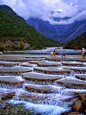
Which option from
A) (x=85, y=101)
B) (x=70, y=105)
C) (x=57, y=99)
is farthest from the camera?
(x=57, y=99)

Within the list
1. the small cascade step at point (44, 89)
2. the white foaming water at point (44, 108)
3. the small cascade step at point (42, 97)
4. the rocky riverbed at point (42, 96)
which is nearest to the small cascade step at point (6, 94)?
the rocky riverbed at point (42, 96)

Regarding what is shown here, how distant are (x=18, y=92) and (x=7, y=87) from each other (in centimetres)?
102

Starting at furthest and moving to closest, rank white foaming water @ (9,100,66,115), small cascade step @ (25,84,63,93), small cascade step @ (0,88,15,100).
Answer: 1. small cascade step @ (25,84,63,93)
2. small cascade step @ (0,88,15,100)
3. white foaming water @ (9,100,66,115)

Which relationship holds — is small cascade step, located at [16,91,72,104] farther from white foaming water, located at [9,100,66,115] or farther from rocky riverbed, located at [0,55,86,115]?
white foaming water, located at [9,100,66,115]

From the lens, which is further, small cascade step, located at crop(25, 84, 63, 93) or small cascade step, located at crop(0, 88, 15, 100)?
small cascade step, located at crop(25, 84, 63, 93)

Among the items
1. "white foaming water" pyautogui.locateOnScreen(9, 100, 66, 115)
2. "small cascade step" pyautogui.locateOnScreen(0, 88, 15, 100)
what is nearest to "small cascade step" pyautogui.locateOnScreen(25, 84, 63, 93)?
"small cascade step" pyautogui.locateOnScreen(0, 88, 15, 100)

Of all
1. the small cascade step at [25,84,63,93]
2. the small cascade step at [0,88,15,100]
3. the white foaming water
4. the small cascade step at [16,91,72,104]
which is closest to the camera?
the white foaming water

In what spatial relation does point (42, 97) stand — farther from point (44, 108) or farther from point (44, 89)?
point (44, 108)

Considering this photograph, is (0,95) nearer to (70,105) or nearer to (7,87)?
(7,87)

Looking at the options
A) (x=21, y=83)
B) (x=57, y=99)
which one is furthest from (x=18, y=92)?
(x=57, y=99)

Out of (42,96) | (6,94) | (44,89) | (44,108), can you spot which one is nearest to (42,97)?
(42,96)

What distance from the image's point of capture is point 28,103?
7.54 metres

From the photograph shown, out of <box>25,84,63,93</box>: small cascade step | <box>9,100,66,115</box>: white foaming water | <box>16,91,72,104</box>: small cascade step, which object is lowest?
<box>9,100,66,115</box>: white foaming water

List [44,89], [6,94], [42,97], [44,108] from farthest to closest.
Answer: [44,89] → [6,94] → [42,97] → [44,108]
